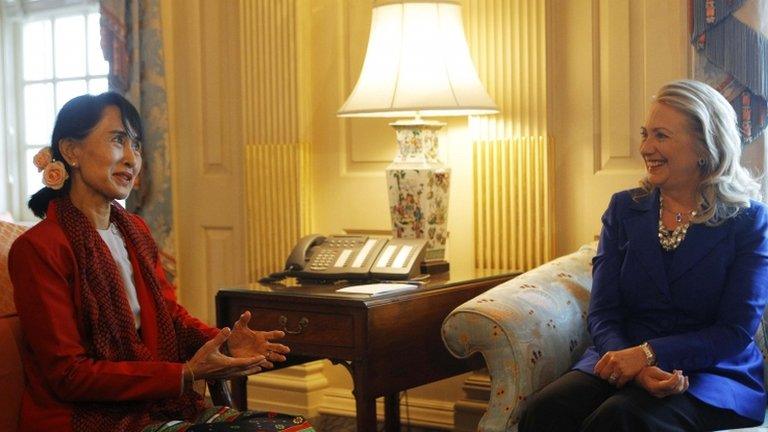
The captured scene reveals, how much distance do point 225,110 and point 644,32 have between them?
1.69 meters

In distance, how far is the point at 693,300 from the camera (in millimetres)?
2225

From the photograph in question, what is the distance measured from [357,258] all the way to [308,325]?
288 millimetres

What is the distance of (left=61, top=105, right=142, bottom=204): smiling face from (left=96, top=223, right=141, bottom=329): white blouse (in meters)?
0.07

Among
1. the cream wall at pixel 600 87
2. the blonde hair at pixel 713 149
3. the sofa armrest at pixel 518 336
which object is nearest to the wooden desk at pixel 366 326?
the sofa armrest at pixel 518 336

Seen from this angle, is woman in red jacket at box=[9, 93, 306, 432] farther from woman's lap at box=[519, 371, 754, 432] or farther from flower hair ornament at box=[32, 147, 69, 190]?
woman's lap at box=[519, 371, 754, 432]

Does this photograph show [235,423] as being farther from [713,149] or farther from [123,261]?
[713,149]

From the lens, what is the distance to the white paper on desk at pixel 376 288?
2621 mm

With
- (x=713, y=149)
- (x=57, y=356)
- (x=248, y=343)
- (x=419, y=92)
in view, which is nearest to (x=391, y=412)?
(x=419, y=92)

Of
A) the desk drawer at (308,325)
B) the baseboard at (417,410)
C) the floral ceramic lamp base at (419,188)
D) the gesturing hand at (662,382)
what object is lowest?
the baseboard at (417,410)

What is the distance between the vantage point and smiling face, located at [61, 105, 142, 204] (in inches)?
80.6

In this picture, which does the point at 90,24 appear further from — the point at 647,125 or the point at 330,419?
the point at 647,125

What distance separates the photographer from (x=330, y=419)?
370cm

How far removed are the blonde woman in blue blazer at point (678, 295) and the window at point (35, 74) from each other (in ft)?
9.68

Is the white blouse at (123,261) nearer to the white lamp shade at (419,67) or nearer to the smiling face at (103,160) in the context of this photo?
the smiling face at (103,160)
